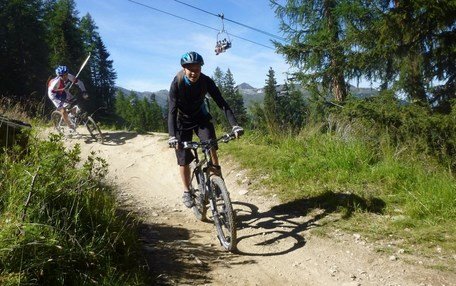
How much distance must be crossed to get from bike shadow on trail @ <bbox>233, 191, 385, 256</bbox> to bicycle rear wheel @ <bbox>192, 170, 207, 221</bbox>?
0.62m

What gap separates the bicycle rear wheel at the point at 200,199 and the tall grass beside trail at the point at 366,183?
5.13 feet

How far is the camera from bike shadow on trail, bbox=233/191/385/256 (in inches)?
192

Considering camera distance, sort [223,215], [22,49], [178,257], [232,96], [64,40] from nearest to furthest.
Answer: [178,257] → [223,215] → [22,49] → [64,40] → [232,96]

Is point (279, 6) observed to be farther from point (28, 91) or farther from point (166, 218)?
point (28, 91)

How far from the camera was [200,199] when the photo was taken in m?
5.52

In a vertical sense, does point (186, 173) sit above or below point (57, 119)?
below

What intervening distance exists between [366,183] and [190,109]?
3.30 m

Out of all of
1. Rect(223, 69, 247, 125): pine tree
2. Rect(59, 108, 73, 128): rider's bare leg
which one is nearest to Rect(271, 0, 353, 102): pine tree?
Rect(59, 108, 73, 128): rider's bare leg

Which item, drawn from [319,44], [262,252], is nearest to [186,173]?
[262,252]

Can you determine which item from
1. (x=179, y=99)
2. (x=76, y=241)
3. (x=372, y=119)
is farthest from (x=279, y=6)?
(x=76, y=241)

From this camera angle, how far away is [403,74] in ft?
30.1

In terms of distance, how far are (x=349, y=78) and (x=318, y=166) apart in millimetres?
5517

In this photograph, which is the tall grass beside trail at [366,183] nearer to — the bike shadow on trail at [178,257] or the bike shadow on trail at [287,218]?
the bike shadow on trail at [287,218]

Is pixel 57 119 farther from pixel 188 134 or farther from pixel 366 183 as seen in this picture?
pixel 366 183
